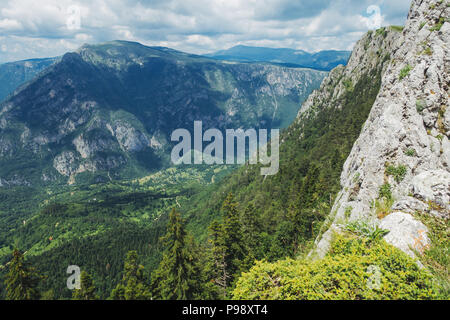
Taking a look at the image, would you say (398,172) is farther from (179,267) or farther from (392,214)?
(179,267)

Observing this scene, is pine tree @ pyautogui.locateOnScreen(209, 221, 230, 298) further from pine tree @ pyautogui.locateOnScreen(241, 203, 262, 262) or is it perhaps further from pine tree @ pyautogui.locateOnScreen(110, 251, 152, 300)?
pine tree @ pyautogui.locateOnScreen(241, 203, 262, 262)

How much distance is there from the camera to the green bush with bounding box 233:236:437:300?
10539 mm

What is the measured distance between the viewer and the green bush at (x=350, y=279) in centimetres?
1054

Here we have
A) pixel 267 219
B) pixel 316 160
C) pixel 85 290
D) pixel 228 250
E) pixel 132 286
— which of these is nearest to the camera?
pixel 132 286

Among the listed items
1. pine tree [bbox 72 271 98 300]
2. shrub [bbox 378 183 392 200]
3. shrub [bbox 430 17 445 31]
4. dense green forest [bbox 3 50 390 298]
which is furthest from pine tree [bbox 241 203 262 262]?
shrub [bbox 430 17 445 31]

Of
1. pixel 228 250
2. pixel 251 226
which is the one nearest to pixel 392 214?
pixel 228 250

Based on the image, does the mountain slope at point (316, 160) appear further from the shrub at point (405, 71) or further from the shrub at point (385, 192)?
the shrub at point (405, 71)

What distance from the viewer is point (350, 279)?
11336 mm

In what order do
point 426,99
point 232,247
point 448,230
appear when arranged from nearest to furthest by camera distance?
point 448,230
point 426,99
point 232,247

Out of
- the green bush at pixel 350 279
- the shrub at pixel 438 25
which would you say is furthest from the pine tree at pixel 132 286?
the shrub at pixel 438 25

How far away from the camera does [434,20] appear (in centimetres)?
3378

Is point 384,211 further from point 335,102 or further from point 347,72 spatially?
point 347,72
